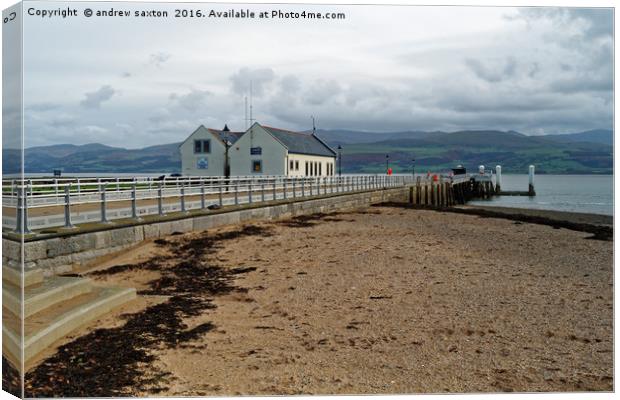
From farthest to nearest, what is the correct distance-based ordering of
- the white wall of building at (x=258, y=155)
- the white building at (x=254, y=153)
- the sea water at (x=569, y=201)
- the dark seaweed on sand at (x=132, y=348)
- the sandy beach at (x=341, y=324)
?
the sea water at (x=569, y=201), the white building at (x=254, y=153), the white wall of building at (x=258, y=155), the sandy beach at (x=341, y=324), the dark seaweed on sand at (x=132, y=348)

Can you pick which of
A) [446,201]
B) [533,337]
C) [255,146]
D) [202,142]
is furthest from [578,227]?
[446,201]

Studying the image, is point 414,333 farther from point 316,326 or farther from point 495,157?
point 495,157

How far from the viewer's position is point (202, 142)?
4078cm

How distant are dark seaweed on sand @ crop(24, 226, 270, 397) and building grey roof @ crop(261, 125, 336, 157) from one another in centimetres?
2966

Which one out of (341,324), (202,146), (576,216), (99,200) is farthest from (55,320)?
(202,146)

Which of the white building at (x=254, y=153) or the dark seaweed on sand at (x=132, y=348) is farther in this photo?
the white building at (x=254, y=153)

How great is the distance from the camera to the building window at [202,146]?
40.8m

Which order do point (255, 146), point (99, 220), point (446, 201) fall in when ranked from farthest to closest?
point (446, 201)
point (255, 146)
point (99, 220)

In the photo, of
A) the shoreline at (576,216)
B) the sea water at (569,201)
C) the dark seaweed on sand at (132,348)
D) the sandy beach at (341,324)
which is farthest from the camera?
the sea water at (569,201)

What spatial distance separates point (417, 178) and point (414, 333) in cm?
4316

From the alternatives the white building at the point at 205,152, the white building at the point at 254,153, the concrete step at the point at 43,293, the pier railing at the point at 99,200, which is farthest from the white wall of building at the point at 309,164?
the concrete step at the point at 43,293

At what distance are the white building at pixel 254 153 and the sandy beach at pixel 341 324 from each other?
81.3ft

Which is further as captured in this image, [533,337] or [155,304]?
[155,304]

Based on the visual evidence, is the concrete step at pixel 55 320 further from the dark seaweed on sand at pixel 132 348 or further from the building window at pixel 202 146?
the building window at pixel 202 146
